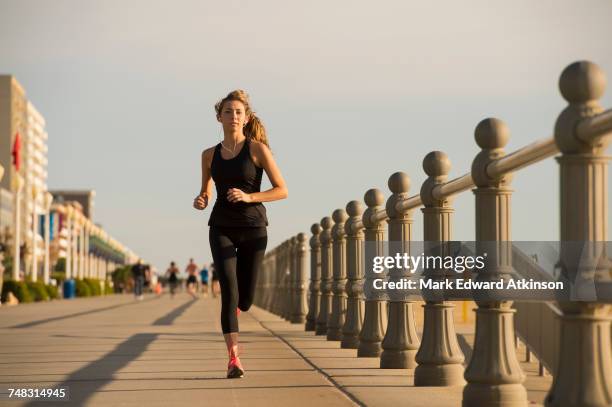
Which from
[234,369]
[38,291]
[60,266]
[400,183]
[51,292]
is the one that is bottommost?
[51,292]

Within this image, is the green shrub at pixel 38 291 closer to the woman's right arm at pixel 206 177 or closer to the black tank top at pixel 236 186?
the woman's right arm at pixel 206 177

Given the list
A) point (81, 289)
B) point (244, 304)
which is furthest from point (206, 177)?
point (81, 289)

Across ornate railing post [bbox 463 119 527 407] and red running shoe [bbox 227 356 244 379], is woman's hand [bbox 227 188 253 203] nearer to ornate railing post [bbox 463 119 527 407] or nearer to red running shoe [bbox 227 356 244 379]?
red running shoe [bbox 227 356 244 379]

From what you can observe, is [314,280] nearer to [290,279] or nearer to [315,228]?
[315,228]

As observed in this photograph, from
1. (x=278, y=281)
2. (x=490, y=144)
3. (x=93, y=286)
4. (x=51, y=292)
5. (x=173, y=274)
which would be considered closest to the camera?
(x=490, y=144)

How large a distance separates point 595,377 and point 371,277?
6656 mm

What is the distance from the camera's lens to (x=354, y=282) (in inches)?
487

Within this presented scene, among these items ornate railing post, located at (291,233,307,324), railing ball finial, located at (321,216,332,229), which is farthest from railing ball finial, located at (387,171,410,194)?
ornate railing post, located at (291,233,307,324)

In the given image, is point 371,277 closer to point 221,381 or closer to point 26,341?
point 221,381

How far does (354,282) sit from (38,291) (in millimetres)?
41916

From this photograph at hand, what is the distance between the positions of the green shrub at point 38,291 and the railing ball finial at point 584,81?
1845 inches

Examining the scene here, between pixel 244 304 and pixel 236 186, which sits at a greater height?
pixel 236 186

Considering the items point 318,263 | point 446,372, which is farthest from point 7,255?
point 446,372

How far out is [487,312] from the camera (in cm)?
634
